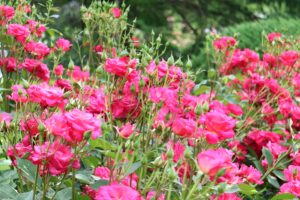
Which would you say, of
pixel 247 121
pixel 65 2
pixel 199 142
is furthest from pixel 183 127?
pixel 65 2

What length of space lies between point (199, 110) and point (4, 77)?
1.05m

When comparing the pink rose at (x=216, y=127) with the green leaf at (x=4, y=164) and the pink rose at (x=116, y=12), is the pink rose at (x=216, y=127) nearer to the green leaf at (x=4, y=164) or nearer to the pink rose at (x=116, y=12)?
the green leaf at (x=4, y=164)

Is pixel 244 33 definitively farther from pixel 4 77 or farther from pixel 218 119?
pixel 218 119

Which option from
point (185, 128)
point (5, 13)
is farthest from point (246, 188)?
point (5, 13)

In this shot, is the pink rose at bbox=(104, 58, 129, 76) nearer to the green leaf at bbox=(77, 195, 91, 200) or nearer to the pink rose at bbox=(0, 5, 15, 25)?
the green leaf at bbox=(77, 195, 91, 200)

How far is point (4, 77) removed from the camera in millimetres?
1923

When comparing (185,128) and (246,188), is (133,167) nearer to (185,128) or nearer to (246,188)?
(185,128)

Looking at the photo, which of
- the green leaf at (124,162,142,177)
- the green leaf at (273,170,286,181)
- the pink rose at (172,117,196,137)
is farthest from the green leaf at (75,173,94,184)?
the green leaf at (273,170,286,181)

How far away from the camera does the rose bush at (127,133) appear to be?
1.03 m

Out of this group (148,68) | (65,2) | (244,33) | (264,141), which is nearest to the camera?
(148,68)

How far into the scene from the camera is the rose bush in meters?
1.03

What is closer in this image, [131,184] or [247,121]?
[131,184]

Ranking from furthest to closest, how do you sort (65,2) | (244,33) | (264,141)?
(65,2), (244,33), (264,141)

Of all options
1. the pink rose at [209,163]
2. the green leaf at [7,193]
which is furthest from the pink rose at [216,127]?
the green leaf at [7,193]
